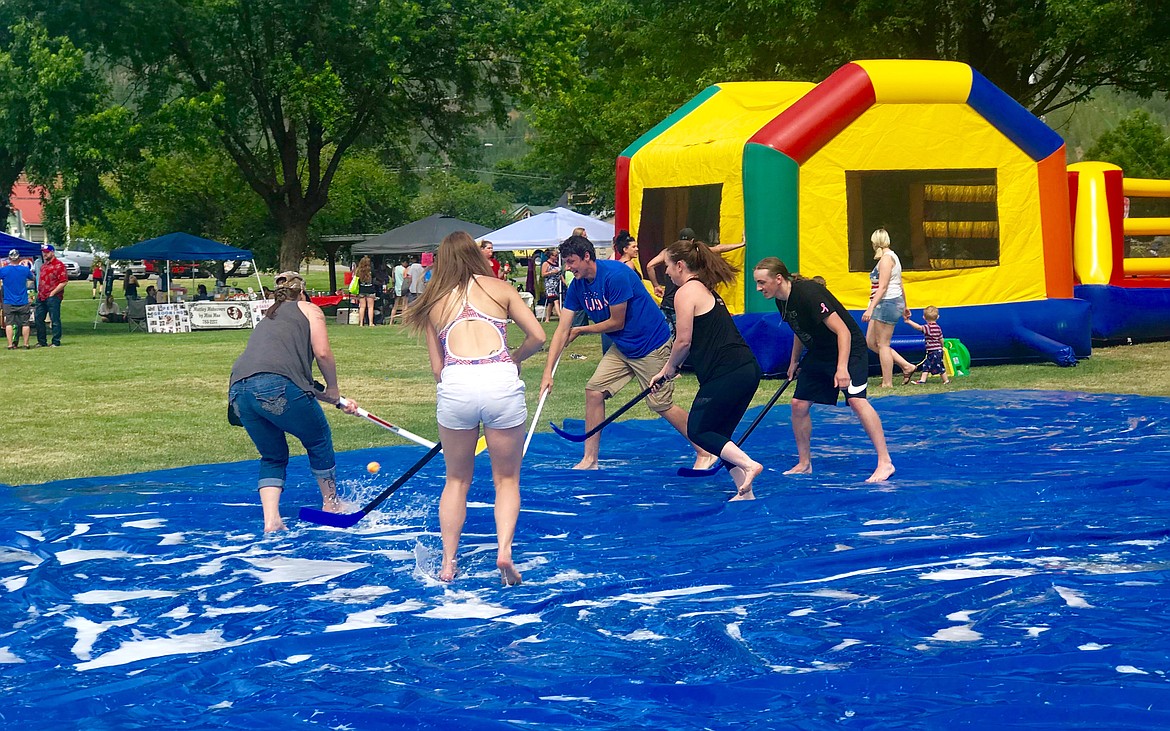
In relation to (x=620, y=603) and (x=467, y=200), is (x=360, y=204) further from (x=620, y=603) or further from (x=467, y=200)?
(x=467, y=200)

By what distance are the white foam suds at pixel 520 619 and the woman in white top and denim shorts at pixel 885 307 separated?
9.41 m

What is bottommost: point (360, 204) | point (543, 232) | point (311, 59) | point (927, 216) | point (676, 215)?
point (927, 216)

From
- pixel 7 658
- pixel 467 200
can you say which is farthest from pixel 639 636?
pixel 467 200

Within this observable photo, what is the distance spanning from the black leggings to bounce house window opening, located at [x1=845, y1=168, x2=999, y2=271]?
7890 millimetres

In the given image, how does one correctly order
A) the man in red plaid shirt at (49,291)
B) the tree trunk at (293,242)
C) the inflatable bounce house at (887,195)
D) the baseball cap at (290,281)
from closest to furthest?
the baseball cap at (290,281) → the inflatable bounce house at (887,195) → the man in red plaid shirt at (49,291) → the tree trunk at (293,242)

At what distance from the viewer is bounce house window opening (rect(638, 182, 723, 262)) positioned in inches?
639

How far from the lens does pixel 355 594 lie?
6.50m

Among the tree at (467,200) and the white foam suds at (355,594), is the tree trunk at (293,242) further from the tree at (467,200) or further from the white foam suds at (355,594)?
the tree at (467,200)

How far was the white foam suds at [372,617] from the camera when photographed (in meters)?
5.93

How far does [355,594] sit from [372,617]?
0.45 m

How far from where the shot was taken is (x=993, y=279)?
16.8 meters

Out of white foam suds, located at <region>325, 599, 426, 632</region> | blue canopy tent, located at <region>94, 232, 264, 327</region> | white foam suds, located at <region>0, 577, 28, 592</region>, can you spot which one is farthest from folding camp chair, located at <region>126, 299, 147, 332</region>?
white foam suds, located at <region>325, 599, 426, 632</region>

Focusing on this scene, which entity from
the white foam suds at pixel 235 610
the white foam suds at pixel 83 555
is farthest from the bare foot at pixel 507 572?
the white foam suds at pixel 83 555

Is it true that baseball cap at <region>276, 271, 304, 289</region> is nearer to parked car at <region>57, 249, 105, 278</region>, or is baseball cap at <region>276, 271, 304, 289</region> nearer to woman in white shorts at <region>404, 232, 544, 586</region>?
woman in white shorts at <region>404, 232, 544, 586</region>
